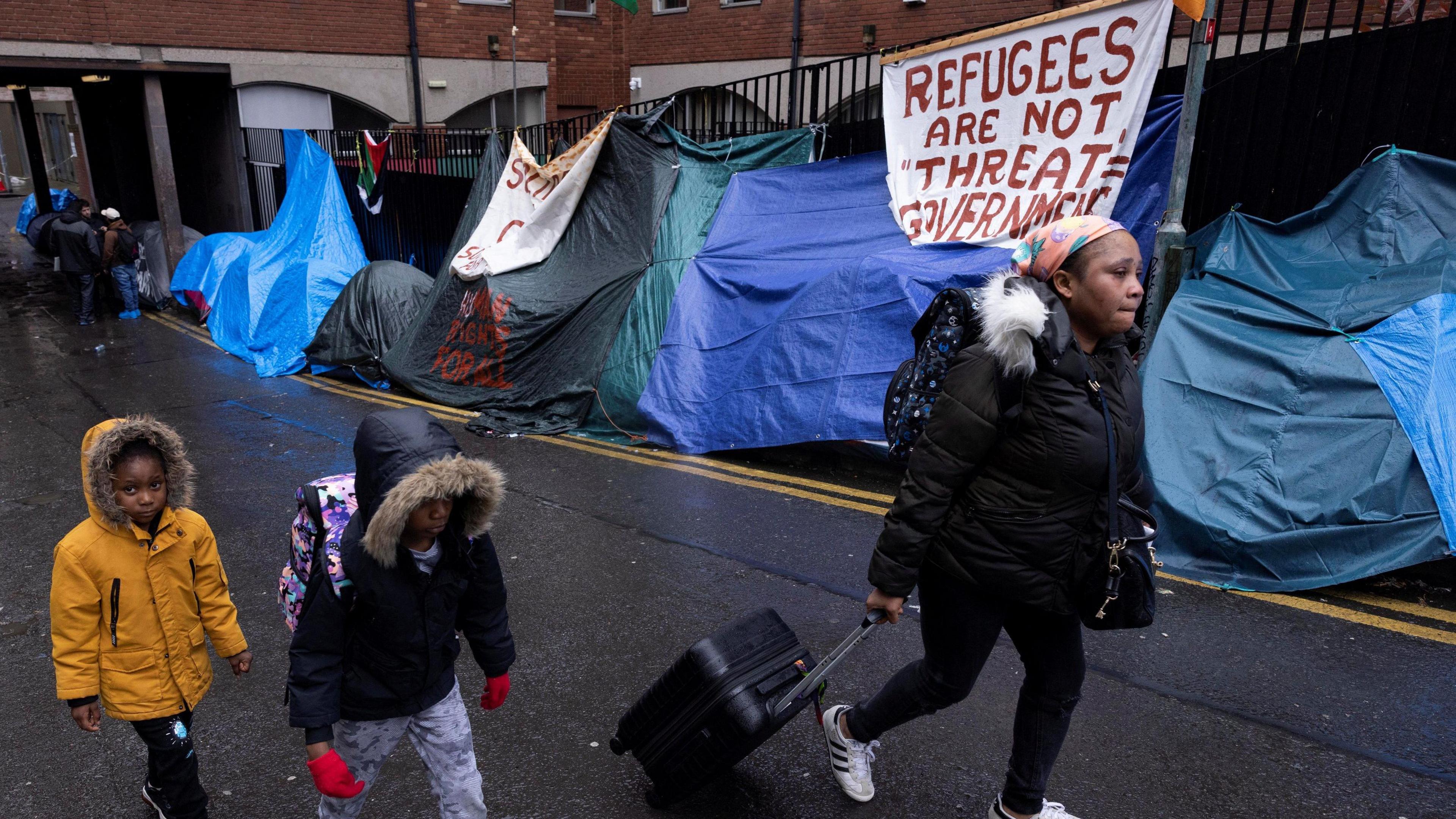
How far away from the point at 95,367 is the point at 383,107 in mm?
8152

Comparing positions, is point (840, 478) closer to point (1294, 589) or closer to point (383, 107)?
point (1294, 589)

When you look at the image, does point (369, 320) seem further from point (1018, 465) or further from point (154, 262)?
point (1018, 465)

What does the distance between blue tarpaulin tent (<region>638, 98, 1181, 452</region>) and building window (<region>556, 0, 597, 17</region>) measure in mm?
13032

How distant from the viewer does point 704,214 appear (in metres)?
8.20

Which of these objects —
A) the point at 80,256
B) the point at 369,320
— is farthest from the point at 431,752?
the point at 80,256

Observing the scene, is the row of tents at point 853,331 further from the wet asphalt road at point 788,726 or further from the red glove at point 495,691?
the red glove at point 495,691

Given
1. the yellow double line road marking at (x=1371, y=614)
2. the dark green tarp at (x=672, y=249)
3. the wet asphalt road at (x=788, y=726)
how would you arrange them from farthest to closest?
the dark green tarp at (x=672, y=249) → the yellow double line road marking at (x=1371, y=614) → the wet asphalt road at (x=788, y=726)

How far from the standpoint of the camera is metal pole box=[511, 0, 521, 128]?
59.3 ft

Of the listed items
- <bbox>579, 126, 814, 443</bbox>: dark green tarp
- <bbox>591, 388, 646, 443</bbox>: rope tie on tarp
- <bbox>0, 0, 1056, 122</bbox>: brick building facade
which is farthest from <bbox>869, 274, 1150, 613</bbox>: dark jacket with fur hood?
<bbox>0, 0, 1056, 122</bbox>: brick building facade

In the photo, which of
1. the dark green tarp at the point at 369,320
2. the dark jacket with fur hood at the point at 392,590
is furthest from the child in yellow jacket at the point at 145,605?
the dark green tarp at the point at 369,320

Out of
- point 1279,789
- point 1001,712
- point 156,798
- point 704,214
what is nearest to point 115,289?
point 704,214

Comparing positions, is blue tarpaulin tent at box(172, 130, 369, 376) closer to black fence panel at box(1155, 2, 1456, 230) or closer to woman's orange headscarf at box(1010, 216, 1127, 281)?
black fence panel at box(1155, 2, 1456, 230)

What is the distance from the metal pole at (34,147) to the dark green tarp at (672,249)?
1620 centimetres

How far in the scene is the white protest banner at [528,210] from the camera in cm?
898
